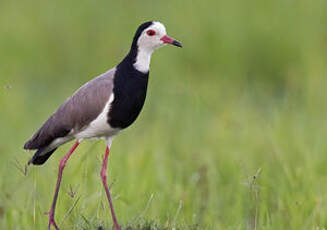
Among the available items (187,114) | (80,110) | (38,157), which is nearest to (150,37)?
(80,110)

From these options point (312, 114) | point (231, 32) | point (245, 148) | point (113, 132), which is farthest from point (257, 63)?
point (113, 132)

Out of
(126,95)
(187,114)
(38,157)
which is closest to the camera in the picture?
(126,95)

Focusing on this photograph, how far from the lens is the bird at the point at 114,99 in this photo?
4.04 meters

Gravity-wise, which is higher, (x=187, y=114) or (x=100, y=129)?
(x=100, y=129)

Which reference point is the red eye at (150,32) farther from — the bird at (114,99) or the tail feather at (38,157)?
the tail feather at (38,157)

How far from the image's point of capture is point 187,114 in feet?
23.2

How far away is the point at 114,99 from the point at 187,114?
10.1 ft

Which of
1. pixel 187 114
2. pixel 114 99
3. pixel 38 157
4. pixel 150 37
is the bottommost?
pixel 187 114

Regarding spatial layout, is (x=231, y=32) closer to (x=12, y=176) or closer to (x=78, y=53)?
(x=78, y=53)

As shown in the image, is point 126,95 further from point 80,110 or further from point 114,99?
point 80,110

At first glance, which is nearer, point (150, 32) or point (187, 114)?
point (150, 32)

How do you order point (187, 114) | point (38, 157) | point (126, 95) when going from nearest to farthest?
point (126, 95) < point (38, 157) < point (187, 114)

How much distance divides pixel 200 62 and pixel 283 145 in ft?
9.47

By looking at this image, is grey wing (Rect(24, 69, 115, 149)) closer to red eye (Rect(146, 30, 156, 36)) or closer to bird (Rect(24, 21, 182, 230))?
bird (Rect(24, 21, 182, 230))
